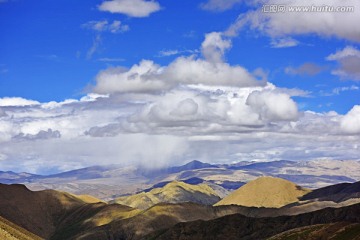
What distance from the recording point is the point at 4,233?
648ft

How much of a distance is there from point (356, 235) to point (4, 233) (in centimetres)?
13150

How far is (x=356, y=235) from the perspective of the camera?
200 metres
